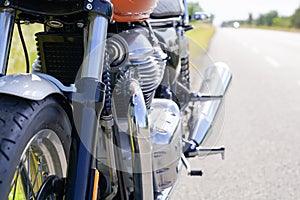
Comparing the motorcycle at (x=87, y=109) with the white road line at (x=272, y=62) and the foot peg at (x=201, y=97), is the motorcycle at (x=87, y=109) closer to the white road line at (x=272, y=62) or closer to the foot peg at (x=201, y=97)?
the foot peg at (x=201, y=97)

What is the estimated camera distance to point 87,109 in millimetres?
1599

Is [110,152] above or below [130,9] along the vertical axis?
below

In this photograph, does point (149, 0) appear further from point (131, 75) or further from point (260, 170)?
point (260, 170)

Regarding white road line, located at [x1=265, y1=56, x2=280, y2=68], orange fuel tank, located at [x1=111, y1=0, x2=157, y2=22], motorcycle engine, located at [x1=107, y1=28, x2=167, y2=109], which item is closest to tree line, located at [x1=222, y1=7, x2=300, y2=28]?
white road line, located at [x1=265, y1=56, x2=280, y2=68]

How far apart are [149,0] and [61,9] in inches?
16.6

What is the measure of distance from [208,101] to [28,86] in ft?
6.78

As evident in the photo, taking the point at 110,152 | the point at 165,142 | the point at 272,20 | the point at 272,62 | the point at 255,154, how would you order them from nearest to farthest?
the point at 110,152 → the point at 165,142 → the point at 255,154 → the point at 272,62 → the point at 272,20

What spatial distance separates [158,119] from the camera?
7.59 ft

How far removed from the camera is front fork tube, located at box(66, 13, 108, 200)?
157 centimetres

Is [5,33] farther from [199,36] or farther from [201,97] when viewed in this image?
[199,36]

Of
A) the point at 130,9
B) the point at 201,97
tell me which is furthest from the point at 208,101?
the point at 130,9

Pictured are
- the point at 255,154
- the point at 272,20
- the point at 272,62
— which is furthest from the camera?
the point at 272,20

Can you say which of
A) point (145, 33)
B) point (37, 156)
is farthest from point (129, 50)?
point (37, 156)

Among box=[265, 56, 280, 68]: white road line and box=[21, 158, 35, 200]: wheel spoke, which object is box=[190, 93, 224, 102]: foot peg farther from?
box=[265, 56, 280, 68]: white road line
